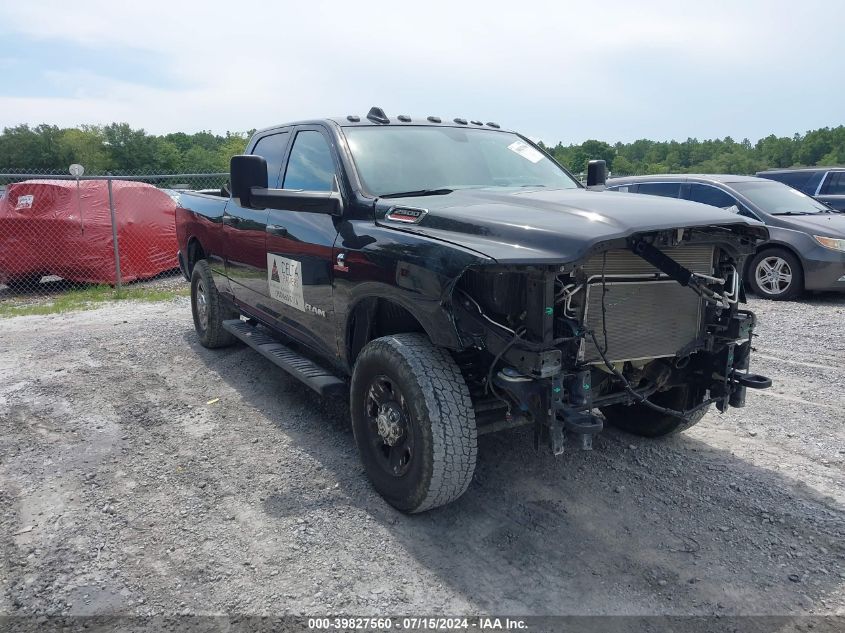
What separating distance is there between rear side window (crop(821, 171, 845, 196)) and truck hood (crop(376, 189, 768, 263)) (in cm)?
1090

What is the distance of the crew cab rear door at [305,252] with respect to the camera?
3.90 metres

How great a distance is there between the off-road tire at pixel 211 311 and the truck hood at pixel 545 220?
119 inches

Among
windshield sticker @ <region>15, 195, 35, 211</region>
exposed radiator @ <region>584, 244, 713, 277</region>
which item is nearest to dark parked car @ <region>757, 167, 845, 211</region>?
exposed radiator @ <region>584, 244, 713, 277</region>

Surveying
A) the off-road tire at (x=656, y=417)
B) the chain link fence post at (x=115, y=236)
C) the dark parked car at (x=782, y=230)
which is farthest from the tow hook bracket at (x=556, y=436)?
the chain link fence post at (x=115, y=236)

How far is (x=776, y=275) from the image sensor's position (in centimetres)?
856

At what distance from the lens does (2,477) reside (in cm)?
371

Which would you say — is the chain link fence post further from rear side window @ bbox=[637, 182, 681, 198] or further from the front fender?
rear side window @ bbox=[637, 182, 681, 198]

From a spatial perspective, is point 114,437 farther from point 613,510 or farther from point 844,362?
point 844,362

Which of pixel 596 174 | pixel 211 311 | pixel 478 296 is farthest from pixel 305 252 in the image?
pixel 211 311

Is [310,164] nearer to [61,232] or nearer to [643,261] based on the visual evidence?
[643,261]

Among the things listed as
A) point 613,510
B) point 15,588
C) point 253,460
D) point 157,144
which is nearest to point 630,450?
point 613,510

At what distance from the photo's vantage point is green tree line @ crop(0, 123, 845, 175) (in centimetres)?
3622

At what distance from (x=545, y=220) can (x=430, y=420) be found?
1.03 metres

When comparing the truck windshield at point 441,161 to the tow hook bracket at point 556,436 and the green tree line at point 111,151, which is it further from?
the green tree line at point 111,151
